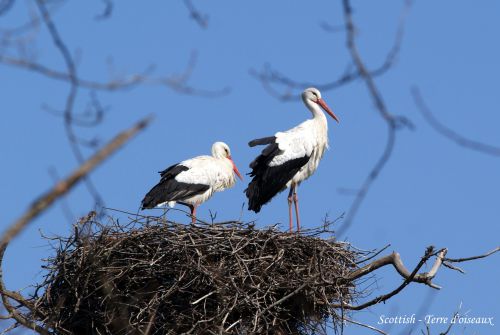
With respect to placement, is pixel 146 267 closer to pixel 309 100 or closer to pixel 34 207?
pixel 309 100

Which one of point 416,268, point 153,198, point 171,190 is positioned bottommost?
point 416,268

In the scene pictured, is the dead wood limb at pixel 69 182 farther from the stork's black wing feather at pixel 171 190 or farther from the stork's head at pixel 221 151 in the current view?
the stork's head at pixel 221 151

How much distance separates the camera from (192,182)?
11227 mm

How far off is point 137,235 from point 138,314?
0.94 meters

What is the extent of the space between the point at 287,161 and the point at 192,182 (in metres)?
1.20

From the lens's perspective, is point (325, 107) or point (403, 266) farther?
point (325, 107)

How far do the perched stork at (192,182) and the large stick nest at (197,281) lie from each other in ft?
8.01

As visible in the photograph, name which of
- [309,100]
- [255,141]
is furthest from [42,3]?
[309,100]

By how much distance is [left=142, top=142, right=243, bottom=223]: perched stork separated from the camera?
1105cm

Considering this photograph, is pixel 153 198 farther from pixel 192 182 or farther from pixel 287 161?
pixel 287 161

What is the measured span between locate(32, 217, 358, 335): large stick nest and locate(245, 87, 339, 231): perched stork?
2.16m

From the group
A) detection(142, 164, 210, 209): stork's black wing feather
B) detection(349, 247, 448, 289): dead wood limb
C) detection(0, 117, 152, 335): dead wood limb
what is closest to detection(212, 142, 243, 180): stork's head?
detection(142, 164, 210, 209): stork's black wing feather

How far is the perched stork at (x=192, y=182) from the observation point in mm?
11047

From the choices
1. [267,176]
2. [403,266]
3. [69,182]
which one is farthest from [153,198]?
[69,182]
